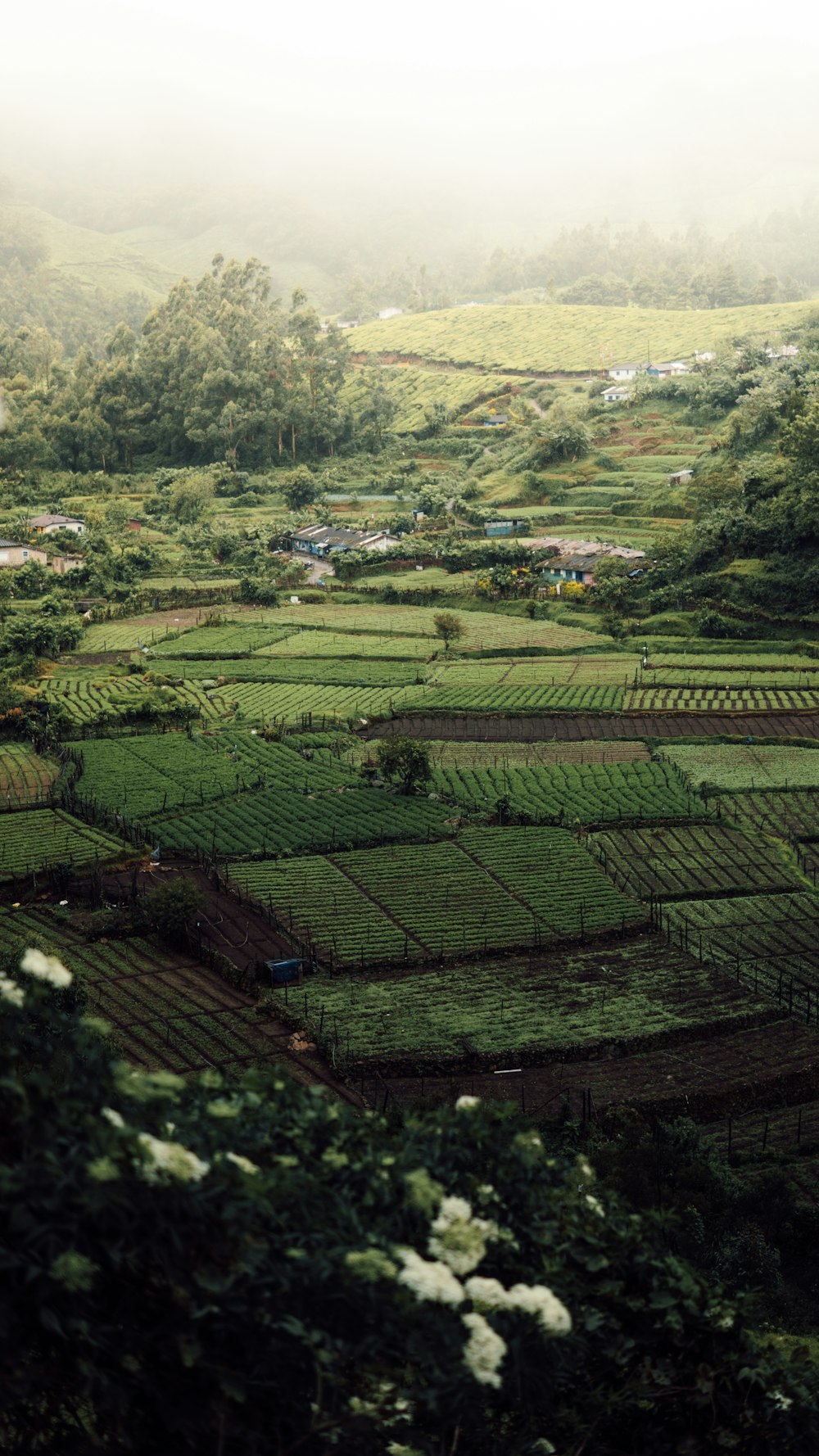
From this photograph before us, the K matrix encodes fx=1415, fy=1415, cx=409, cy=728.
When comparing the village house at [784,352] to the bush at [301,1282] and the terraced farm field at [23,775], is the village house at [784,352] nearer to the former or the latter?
the terraced farm field at [23,775]

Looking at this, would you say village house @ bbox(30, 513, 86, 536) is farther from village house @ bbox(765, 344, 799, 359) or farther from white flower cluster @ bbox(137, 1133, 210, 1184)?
white flower cluster @ bbox(137, 1133, 210, 1184)

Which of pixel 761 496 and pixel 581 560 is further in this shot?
pixel 581 560

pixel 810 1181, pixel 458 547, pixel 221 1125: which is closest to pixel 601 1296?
pixel 221 1125

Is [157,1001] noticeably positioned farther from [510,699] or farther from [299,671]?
[299,671]

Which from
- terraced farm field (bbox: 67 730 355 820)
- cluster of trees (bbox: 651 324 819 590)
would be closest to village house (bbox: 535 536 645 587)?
cluster of trees (bbox: 651 324 819 590)

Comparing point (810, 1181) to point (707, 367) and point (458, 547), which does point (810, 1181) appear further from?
point (707, 367)

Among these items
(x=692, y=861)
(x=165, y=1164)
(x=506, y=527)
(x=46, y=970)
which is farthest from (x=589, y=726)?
(x=165, y=1164)

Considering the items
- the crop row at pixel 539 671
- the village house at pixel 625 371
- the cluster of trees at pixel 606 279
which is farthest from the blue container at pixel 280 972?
the cluster of trees at pixel 606 279
